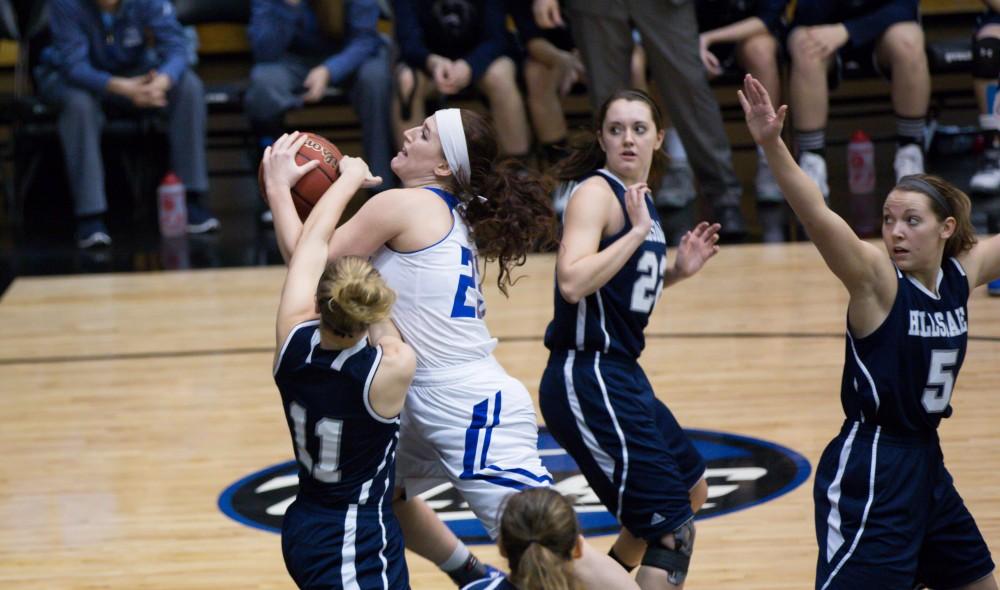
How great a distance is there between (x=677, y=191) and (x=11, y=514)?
496cm

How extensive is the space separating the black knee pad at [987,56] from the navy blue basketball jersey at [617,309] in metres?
4.87

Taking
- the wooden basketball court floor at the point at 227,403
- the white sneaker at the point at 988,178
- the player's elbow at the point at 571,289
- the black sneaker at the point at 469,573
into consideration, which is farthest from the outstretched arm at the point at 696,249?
the white sneaker at the point at 988,178

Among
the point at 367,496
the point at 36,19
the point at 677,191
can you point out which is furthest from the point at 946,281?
the point at 36,19

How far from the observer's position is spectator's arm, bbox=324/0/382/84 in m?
8.91

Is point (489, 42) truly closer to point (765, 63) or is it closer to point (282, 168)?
point (765, 63)

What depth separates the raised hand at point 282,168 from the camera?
354 cm

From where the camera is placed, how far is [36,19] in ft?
31.3

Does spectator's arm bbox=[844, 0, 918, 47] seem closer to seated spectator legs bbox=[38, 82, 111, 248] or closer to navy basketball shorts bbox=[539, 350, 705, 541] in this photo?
seated spectator legs bbox=[38, 82, 111, 248]

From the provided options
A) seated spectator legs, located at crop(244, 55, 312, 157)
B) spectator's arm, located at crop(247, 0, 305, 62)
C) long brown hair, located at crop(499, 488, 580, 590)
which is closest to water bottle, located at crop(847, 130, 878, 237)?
seated spectator legs, located at crop(244, 55, 312, 157)

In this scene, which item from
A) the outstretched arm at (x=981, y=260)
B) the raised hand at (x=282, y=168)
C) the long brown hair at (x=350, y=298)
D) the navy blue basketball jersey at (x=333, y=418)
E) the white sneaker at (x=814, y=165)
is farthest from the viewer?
the white sneaker at (x=814, y=165)

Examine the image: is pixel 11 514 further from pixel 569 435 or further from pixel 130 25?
pixel 130 25

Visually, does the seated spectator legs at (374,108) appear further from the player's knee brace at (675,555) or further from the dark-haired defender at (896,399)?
the dark-haired defender at (896,399)

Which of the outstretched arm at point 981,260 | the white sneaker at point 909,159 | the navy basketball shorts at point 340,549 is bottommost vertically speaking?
the navy basketball shorts at point 340,549

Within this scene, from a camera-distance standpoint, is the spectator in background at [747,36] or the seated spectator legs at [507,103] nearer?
the spectator in background at [747,36]
